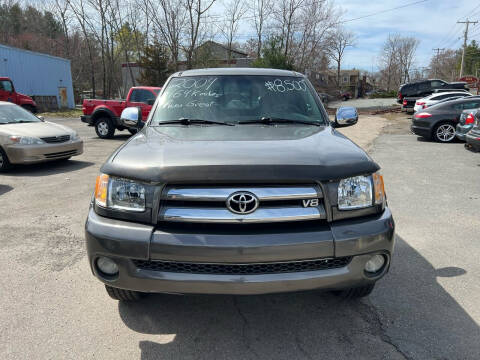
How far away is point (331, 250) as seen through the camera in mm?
2041

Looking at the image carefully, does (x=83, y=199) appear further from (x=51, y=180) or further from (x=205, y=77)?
(x=205, y=77)

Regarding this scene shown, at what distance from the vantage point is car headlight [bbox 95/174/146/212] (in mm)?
2160

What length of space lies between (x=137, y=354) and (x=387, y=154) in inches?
368

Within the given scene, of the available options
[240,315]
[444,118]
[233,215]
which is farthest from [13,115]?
[444,118]

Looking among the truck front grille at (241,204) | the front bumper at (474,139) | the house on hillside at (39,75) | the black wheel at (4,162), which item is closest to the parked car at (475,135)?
the front bumper at (474,139)

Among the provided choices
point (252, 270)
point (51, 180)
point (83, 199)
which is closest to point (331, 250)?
point (252, 270)

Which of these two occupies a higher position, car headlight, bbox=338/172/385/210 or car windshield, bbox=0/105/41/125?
car windshield, bbox=0/105/41/125

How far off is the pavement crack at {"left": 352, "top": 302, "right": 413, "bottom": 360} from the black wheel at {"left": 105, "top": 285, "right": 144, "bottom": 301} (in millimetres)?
1658

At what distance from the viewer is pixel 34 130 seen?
7.95 meters

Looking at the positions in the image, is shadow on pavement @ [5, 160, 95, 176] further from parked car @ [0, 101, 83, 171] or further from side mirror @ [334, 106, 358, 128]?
side mirror @ [334, 106, 358, 128]

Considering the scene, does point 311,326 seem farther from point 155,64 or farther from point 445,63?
point 445,63

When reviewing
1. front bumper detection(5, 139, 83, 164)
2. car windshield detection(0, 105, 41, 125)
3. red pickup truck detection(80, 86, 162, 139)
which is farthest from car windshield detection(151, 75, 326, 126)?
red pickup truck detection(80, 86, 162, 139)

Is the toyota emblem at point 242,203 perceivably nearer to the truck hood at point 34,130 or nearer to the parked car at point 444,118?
the truck hood at point 34,130

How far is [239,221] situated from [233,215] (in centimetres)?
5
